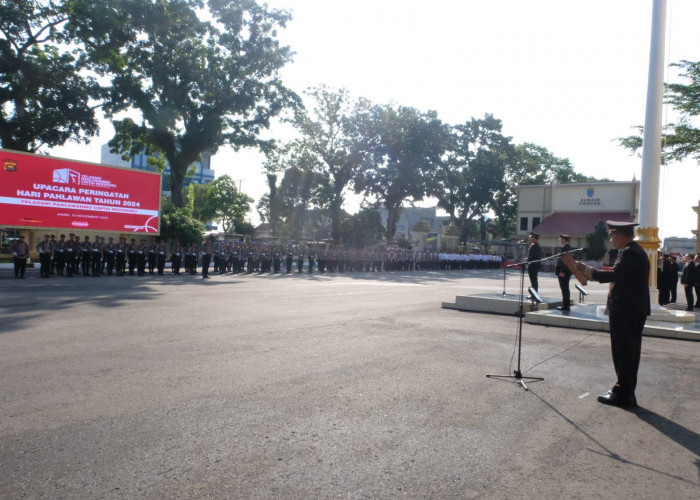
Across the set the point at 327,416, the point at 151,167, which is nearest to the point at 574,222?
the point at 327,416

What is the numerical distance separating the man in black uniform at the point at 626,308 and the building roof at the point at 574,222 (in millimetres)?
48824

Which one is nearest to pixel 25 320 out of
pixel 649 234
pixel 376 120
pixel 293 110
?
pixel 649 234

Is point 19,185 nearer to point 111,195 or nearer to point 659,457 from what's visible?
point 111,195

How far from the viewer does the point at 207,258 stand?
906 inches

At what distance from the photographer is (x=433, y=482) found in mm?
3373

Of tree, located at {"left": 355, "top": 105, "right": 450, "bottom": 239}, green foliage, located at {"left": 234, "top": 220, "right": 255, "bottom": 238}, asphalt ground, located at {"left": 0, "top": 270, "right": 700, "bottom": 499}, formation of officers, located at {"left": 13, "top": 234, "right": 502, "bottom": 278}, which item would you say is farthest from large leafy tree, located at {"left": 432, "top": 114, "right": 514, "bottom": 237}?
asphalt ground, located at {"left": 0, "top": 270, "right": 700, "bottom": 499}

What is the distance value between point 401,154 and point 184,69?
88.3 feet

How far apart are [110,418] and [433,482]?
2.71 metres

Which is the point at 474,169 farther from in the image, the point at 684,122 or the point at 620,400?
the point at 620,400

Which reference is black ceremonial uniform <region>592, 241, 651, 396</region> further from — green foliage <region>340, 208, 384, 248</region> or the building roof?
the building roof

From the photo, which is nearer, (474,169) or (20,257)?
(20,257)

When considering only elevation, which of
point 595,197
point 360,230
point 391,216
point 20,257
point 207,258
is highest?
point 595,197

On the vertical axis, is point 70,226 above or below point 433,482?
above

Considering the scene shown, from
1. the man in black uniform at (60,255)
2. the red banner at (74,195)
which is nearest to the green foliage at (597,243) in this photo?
the red banner at (74,195)
